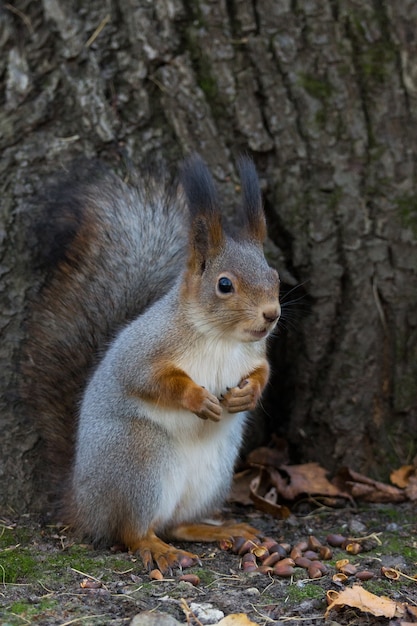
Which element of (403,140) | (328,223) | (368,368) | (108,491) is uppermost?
(403,140)

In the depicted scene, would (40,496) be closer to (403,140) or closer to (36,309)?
(36,309)

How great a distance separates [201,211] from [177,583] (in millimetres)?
863

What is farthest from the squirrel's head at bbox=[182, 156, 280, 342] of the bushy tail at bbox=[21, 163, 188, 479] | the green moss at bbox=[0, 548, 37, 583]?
the green moss at bbox=[0, 548, 37, 583]

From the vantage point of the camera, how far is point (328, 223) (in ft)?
→ 8.72

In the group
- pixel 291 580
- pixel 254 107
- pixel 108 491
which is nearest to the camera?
pixel 291 580

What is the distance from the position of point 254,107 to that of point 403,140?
1.50 feet

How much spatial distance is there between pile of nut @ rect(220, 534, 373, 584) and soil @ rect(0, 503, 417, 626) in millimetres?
16

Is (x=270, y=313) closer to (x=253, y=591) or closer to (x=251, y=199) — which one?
(x=251, y=199)

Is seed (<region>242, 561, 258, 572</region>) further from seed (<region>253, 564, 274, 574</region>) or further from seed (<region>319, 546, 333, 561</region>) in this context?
seed (<region>319, 546, 333, 561</region>)

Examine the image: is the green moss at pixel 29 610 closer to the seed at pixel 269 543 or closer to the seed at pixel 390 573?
the seed at pixel 269 543

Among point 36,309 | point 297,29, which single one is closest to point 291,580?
point 36,309

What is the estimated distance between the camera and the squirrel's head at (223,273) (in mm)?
2031

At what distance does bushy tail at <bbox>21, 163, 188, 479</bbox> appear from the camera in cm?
A: 244

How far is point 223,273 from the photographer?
81.6 inches
